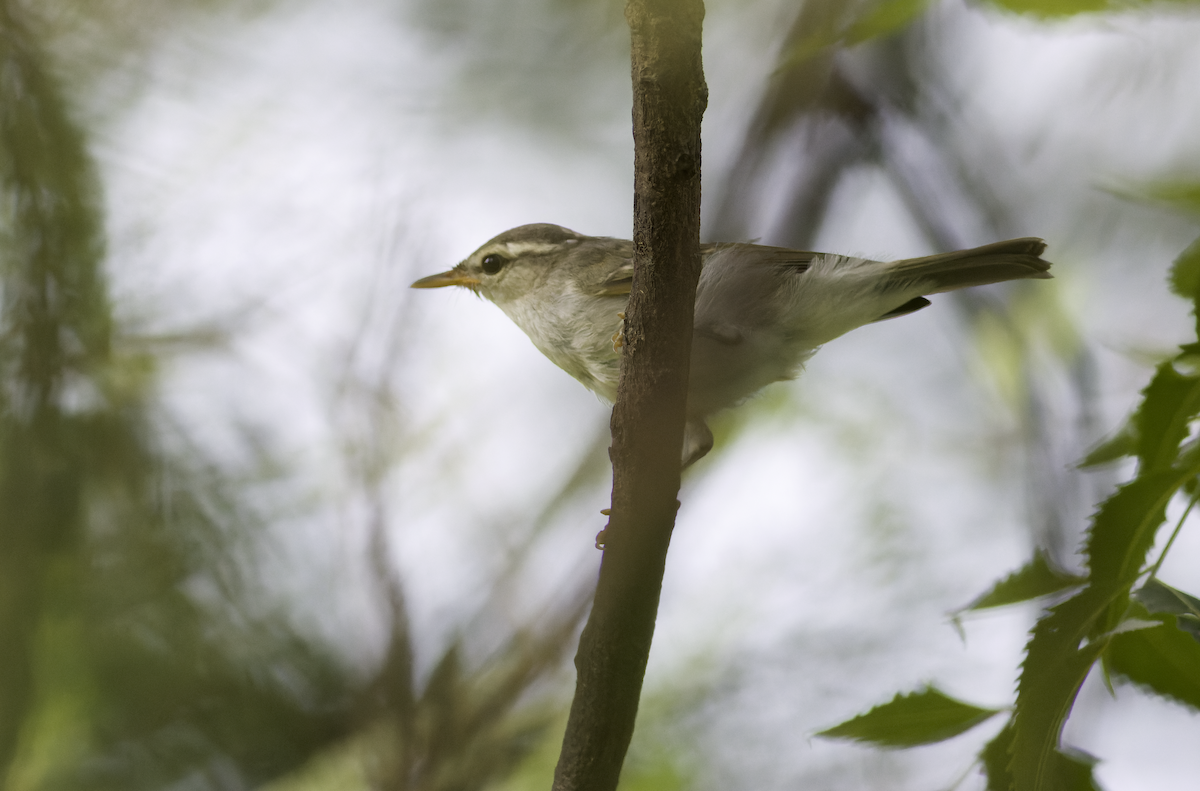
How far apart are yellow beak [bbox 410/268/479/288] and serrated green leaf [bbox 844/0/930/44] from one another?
Result: 1.81m

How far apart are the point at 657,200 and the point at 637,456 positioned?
41cm

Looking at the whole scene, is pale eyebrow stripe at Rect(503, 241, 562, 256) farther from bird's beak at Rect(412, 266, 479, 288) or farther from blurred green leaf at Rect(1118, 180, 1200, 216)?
blurred green leaf at Rect(1118, 180, 1200, 216)

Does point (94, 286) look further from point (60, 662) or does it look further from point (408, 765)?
point (408, 765)

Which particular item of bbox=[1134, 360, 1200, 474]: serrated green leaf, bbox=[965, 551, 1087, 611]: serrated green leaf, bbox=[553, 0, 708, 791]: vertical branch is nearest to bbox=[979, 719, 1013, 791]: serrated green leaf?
bbox=[965, 551, 1087, 611]: serrated green leaf

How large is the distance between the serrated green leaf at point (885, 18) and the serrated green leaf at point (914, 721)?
0.92 metres

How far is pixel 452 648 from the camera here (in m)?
2.38

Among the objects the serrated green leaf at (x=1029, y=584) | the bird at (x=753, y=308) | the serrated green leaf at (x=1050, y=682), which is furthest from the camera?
the bird at (x=753, y=308)

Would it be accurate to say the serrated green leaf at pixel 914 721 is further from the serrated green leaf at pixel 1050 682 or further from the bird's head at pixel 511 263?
the bird's head at pixel 511 263

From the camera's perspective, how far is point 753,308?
2006mm

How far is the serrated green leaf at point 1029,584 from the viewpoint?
1.02 metres

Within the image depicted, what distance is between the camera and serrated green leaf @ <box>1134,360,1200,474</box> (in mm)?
978

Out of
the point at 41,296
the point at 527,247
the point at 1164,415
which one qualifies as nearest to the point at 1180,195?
the point at 1164,415

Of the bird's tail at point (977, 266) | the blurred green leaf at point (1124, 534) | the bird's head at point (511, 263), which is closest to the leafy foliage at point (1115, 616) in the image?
the blurred green leaf at point (1124, 534)

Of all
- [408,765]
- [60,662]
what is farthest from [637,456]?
[60,662]
